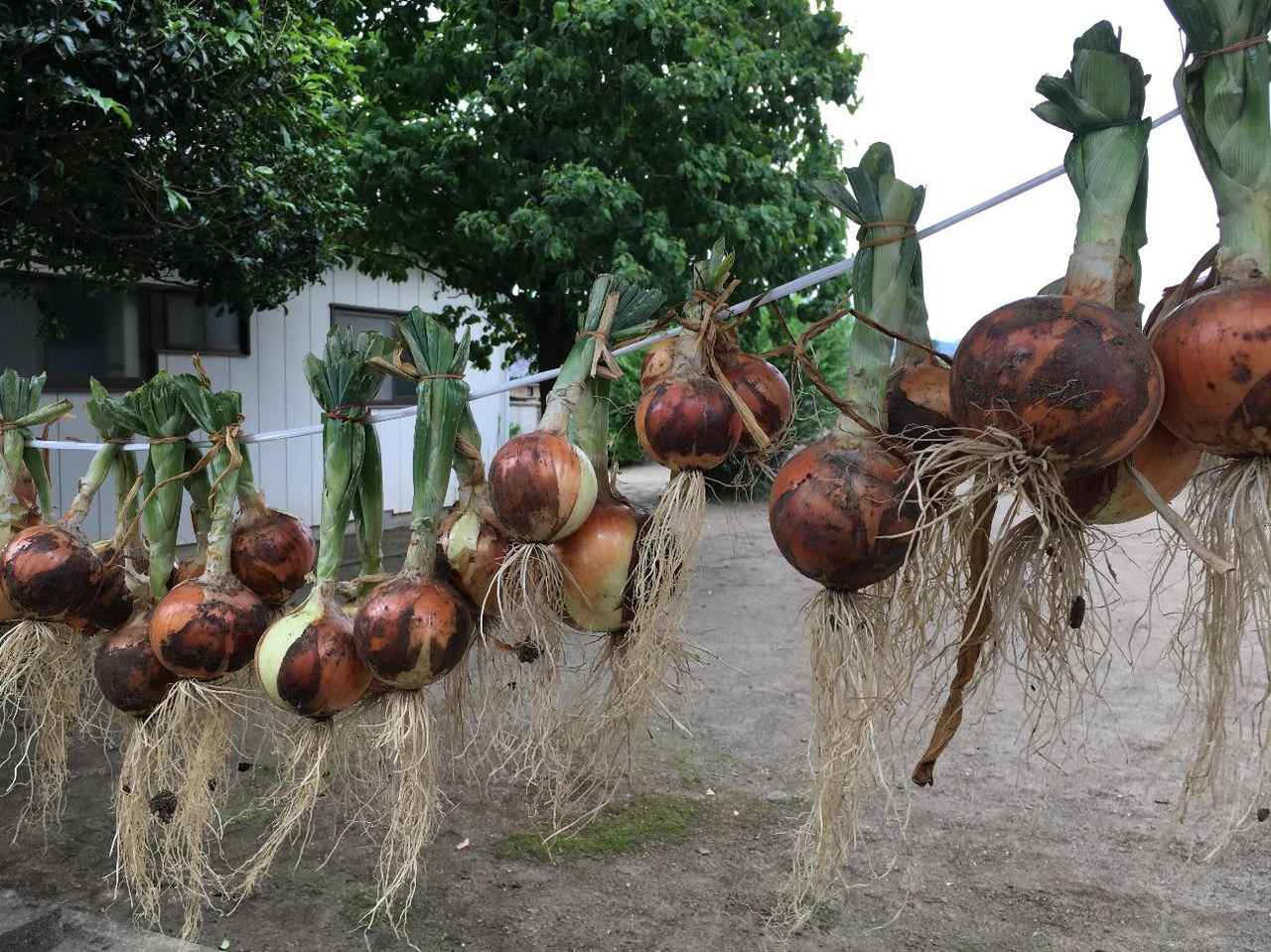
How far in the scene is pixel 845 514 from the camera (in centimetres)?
116

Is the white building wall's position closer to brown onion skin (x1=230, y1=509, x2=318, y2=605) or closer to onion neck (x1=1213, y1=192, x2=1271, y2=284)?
brown onion skin (x1=230, y1=509, x2=318, y2=605)

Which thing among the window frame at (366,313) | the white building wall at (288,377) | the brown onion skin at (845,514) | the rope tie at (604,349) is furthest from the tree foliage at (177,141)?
the brown onion skin at (845,514)

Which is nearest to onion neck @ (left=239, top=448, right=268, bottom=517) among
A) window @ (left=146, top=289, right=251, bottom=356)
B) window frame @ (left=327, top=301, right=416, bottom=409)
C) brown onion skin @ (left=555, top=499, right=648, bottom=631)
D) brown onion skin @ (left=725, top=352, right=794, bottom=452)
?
brown onion skin @ (left=555, top=499, right=648, bottom=631)

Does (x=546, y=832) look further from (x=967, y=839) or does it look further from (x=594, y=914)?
(x=967, y=839)

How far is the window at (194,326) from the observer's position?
7465mm

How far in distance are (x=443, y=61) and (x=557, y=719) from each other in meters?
6.01

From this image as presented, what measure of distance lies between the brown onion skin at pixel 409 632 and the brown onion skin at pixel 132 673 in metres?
0.58

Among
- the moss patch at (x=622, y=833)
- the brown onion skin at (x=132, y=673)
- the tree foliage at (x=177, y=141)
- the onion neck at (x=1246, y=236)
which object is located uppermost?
the tree foliage at (x=177, y=141)

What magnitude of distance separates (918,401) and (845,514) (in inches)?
9.6

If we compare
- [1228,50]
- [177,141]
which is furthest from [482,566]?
[177,141]

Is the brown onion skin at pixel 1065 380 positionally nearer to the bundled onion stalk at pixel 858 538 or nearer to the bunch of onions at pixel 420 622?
the bundled onion stalk at pixel 858 538

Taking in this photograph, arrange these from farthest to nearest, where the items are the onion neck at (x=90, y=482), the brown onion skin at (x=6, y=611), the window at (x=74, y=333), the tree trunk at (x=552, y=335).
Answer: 1. the tree trunk at (x=552, y=335)
2. the window at (x=74, y=333)
3. the brown onion skin at (x=6, y=611)
4. the onion neck at (x=90, y=482)

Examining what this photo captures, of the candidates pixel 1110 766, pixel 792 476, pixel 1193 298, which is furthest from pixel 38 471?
pixel 1110 766

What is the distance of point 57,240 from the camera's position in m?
5.23
